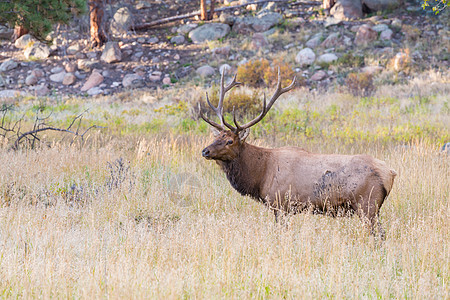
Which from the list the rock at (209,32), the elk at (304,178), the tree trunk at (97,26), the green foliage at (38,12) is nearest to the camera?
the elk at (304,178)

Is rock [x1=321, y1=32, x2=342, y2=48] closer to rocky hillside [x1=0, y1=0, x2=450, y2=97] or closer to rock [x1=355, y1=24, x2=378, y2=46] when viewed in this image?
rocky hillside [x1=0, y1=0, x2=450, y2=97]

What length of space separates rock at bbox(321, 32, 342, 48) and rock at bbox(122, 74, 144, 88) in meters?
10.4

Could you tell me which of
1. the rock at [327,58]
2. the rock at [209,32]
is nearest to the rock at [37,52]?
the rock at [209,32]

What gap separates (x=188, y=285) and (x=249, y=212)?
2.57 metres

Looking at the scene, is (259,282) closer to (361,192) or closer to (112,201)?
(361,192)

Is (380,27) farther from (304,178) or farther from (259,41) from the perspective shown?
(304,178)

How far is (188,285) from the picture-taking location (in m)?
3.83

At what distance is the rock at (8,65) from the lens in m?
28.5

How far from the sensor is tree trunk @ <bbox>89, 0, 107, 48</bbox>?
28.8 metres

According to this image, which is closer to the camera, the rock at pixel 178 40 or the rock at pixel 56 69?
the rock at pixel 56 69

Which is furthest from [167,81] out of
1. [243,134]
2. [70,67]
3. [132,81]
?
[243,134]

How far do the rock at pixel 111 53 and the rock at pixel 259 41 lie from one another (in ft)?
26.2

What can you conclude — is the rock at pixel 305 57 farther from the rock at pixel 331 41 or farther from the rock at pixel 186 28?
the rock at pixel 186 28

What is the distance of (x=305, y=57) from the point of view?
25.8 metres
